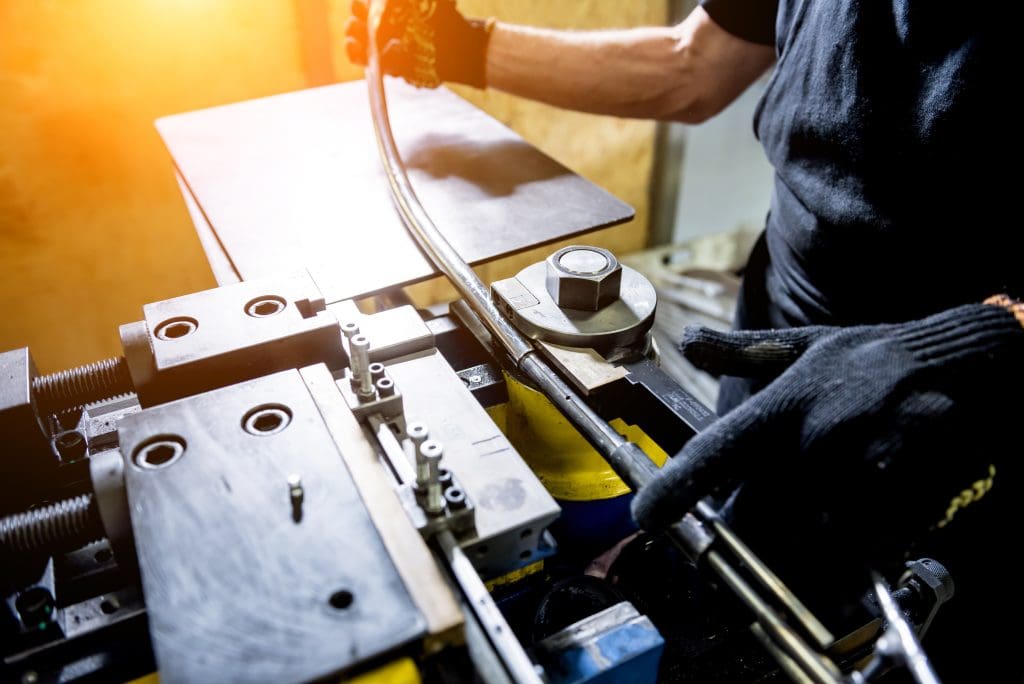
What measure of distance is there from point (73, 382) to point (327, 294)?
0.31 m

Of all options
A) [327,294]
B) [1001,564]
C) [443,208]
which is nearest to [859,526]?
[327,294]

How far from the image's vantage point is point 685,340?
67 cm

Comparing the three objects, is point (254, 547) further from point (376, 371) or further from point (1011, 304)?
point (1011, 304)

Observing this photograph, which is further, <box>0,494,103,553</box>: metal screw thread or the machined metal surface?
the machined metal surface

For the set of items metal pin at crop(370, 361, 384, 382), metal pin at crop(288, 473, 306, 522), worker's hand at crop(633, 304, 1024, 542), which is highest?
worker's hand at crop(633, 304, 1024, 542)

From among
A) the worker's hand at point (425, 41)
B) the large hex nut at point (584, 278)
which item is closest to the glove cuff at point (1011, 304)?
the large hex nut at point (584, 278)

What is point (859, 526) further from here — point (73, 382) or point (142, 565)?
point (73, 382)

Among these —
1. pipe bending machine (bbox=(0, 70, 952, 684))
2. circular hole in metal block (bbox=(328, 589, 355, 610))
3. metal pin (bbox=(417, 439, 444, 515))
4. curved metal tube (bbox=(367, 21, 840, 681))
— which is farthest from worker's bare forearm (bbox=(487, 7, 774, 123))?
circular hole in metal block (bbox=(328, 589, 355, 610))

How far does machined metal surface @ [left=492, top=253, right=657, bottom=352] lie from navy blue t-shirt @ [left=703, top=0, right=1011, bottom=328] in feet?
1.22

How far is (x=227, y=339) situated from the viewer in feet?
2.34

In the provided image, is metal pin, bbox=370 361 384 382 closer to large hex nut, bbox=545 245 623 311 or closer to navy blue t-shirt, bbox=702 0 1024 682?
large hex nut, bbox=545 245 623 311

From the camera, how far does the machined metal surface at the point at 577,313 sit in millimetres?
750

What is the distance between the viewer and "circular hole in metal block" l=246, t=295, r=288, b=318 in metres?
0.76

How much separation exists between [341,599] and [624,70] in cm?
116
